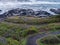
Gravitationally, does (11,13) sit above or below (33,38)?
below

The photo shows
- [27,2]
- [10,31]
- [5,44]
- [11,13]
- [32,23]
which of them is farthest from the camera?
[27,2]

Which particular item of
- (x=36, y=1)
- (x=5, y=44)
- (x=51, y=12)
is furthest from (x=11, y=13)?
(x=5, y=44)

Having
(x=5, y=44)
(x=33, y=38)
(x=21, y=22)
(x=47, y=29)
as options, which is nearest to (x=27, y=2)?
(x=21, y=22)

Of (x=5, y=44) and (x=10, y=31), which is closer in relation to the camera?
(x=5, y=44)

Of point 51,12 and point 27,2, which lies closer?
point 51,12

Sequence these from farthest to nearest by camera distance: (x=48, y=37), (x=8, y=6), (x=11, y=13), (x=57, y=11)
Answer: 1. (x=8, y=6)
2. (x=57, y=11)
3. (x=11, y=13)
4. (x=48, y=37)

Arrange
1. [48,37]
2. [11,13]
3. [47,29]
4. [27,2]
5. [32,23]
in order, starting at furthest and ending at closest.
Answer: [27,2] → [11,13] → [32,23] → [47,29] → [48,37]

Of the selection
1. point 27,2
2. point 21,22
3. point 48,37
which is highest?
point 48,37

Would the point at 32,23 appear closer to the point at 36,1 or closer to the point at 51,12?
the point at 51,12

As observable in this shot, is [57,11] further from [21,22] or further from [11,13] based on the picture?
[21,22]

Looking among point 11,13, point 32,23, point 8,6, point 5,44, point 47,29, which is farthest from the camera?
point 8,6
